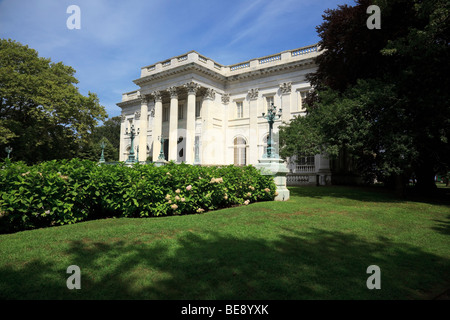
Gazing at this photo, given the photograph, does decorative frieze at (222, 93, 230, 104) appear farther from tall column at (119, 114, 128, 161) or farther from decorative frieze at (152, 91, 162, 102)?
tall column at (119, 114, 128, 161)

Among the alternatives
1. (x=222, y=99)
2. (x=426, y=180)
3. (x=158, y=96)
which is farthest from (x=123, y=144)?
(x=426, y=180)

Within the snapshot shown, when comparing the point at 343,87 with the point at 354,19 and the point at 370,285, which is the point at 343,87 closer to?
the point at 354,19

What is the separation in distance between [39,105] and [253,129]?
22.1m

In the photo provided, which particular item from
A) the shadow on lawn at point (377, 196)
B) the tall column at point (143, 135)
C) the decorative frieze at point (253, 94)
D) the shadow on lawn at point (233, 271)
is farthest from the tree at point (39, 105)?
the shadow on lawn at point (233, 271)

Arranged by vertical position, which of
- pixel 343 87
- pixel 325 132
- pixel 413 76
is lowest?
pixel 325 132

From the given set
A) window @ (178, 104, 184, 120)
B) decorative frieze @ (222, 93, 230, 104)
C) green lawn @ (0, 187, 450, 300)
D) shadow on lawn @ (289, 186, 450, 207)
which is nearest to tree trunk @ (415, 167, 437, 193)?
shadow on lawn @ (289, 186, 450, 207)

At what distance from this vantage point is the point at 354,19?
14.8 m

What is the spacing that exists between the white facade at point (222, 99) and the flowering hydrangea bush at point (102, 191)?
1940cm

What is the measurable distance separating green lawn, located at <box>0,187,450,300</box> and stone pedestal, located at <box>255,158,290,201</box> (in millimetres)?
4591

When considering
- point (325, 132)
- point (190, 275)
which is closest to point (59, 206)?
point (190, 275)

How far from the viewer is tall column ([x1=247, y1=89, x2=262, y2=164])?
29766 mm

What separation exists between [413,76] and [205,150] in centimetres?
2114

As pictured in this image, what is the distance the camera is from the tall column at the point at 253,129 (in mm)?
29766

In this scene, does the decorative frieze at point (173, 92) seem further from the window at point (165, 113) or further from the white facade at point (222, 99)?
the window at point (165, 113)
